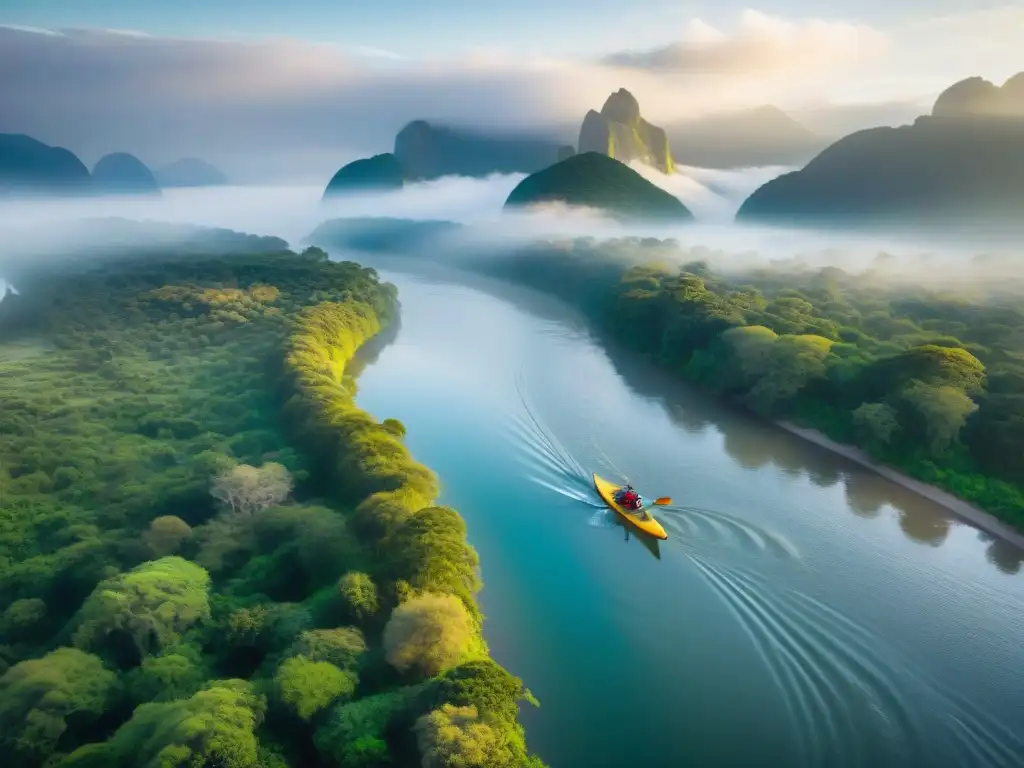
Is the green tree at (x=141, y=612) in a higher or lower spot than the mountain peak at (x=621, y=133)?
lower

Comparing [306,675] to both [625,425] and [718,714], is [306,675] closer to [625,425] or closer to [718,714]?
[718,714]

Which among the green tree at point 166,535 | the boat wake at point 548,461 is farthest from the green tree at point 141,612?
the boat wake at point 548,461

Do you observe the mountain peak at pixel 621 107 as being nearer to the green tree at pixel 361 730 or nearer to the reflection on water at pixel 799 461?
the reflection on water at pixel 799 461

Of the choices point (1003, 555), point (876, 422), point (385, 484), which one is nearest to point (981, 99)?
point (876, 422)

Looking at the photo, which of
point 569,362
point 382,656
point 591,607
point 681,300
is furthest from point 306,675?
point 681,300

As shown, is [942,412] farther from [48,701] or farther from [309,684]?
[48,701]

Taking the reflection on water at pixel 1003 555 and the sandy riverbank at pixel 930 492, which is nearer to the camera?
the reflection on water at pixel 1003 555
